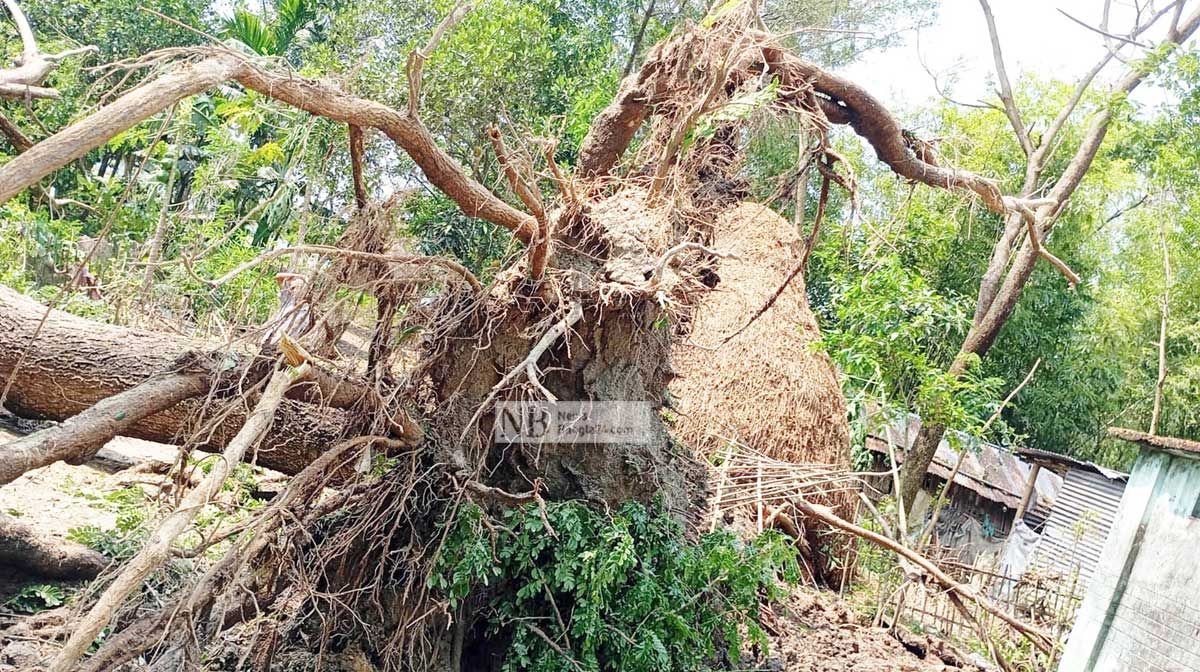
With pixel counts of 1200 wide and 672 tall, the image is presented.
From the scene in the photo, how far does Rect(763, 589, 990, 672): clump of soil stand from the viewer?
17.7ft

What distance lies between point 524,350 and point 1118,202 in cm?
1527

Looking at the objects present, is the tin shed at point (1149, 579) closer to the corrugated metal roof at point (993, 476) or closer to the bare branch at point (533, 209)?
the bare branch at point (533, 209)

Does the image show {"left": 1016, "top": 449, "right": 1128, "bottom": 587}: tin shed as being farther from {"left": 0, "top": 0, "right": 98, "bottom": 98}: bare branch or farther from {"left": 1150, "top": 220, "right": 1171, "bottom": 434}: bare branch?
{"left": 0, "top": 0, "right": 98, "bottom": 98}: bare branch

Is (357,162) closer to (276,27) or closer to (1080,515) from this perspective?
(1080,515)

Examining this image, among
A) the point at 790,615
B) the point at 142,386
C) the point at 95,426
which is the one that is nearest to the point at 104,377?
the point at 142,386

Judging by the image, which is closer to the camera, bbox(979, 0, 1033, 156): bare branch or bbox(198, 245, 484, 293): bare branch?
bbox(198, 245, 484, 293): bare branch

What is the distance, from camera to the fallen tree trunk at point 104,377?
171 inches

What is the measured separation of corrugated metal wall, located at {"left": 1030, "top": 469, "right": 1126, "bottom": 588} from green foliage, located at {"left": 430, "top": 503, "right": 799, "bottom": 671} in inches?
340

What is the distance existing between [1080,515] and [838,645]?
7.71 metres

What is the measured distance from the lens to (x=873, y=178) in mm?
14977

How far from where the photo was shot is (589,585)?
165 inches

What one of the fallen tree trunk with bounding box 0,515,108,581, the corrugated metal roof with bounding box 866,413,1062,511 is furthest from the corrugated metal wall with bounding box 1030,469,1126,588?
the fallen tree trunk with bounding box 0,515,108,581

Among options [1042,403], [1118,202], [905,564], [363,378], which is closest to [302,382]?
[363,378]

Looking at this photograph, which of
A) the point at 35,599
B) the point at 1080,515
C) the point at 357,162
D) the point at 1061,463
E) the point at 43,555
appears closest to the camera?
the point at 357,162
